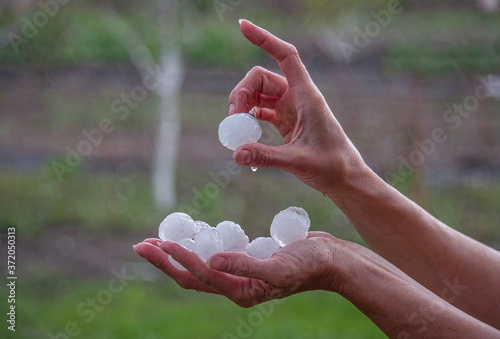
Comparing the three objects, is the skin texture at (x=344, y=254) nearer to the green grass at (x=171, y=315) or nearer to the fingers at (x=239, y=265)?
the fingers at (x=239, y=265)

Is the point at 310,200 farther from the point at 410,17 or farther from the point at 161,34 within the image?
the point at 410,17

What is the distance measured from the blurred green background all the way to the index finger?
7.63 ft

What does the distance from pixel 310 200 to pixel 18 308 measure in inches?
100

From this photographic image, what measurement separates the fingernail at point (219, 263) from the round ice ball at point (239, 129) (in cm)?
47

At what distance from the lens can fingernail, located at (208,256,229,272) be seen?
1209mm

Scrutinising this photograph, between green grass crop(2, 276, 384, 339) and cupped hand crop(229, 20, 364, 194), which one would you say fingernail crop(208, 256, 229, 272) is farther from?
green grass crop(2, 276, 384, 339)

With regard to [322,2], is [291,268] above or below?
below

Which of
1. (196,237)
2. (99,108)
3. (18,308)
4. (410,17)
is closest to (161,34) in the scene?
(99,108)

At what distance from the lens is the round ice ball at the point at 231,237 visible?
5.41ft

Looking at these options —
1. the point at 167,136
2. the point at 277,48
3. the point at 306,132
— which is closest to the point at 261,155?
the point at 306,132

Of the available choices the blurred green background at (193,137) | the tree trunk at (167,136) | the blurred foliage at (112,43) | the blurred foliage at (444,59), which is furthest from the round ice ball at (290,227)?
the blurred foliage at (444,59)

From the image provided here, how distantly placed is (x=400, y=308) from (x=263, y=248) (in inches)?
15.4

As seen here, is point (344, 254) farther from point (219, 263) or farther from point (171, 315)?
point (171, 315)

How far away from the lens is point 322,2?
18.3 ft
